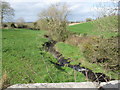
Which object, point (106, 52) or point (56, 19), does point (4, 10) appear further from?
point (56, 19)

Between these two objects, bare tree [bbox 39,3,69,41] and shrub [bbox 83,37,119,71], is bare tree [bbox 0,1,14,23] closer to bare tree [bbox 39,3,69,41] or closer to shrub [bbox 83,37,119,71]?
shrub [bbox 83,37,119,71]

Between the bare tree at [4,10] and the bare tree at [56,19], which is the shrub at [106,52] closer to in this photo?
the bare tree at [4,10]

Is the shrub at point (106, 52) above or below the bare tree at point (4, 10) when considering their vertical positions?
below

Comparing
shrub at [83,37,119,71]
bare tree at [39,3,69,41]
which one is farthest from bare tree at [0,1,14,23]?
bare tree at [39,3,69,41]

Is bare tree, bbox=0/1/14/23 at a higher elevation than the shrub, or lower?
higher

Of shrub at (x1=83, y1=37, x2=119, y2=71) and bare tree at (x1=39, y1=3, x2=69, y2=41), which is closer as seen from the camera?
shrub at (x1=83, y1=37, x2=119, y2=71)

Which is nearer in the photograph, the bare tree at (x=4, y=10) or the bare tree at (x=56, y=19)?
the bare tree at (x=4, y=10)

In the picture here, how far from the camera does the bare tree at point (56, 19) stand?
640 inches

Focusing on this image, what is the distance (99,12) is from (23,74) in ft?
16.0

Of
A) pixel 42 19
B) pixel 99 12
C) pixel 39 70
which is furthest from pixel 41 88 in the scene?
pixel 42 19

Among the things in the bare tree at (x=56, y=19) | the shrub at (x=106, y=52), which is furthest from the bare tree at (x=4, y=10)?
the bare tree at (x=56, y=19)

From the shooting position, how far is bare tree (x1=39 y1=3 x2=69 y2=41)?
1625 cm

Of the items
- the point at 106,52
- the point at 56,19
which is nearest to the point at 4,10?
the point at 106,52

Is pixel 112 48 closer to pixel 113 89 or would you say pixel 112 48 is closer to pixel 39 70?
pixel 39 70
